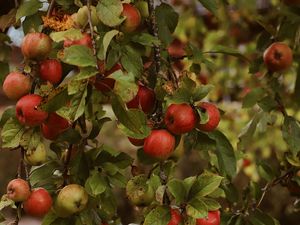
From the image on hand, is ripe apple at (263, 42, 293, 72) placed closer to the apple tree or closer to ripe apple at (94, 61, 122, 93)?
the apple tree

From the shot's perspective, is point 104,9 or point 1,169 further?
point 1,169

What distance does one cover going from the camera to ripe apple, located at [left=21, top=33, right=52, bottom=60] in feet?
2.80

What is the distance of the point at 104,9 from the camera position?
877mm

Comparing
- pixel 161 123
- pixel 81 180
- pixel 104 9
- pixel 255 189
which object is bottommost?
pixel 255 189

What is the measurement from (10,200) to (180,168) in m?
2.23

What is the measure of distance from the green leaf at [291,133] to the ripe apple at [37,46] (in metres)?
0.58

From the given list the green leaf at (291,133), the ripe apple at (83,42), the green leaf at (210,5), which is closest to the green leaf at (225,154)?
the green leaf at (291,133)

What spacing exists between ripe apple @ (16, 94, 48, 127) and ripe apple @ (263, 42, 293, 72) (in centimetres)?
63

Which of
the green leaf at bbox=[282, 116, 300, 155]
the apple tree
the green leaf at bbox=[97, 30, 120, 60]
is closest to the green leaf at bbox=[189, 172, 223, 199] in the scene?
the apple tree

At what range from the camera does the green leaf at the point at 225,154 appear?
1.13m

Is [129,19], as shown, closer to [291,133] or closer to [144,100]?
[144,100]

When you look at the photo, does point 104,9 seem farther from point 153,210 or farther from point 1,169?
point 1,169

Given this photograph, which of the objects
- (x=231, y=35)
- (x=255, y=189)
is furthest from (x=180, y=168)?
(x=255, y=189)

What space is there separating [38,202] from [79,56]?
0.24 metres
